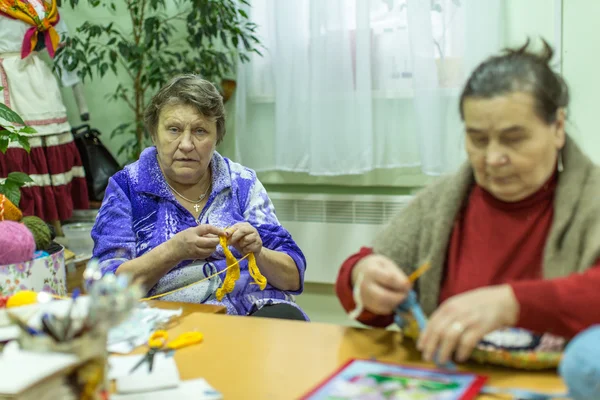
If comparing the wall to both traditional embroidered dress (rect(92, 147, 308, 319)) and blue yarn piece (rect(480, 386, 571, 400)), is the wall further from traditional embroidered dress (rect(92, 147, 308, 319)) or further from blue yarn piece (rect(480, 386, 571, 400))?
blue yarn piece (rect(480, 386, 571, 400))

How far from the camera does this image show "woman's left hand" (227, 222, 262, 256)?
1785mm

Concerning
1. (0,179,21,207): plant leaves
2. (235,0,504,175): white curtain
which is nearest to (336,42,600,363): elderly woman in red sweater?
(0,179,21,207): plant leaves

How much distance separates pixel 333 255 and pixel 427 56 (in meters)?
1.05

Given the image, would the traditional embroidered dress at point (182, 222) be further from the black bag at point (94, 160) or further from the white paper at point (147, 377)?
the black bag at point (94, 160)

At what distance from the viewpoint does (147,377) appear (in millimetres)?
Answer: 1064

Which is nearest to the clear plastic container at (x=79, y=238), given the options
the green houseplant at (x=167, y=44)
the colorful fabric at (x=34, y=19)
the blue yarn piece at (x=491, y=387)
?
the green houseplant at (x=167, y=44)

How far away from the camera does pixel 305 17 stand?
3141 millimetres

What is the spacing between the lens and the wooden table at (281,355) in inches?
40.6

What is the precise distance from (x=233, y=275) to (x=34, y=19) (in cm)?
209

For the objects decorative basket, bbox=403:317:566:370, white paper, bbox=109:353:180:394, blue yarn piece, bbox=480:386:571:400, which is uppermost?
decorative basket, bbox=403:317:566:370

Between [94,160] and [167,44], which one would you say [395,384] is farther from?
[94,160]

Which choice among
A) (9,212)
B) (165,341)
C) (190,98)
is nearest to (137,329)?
(165,341)

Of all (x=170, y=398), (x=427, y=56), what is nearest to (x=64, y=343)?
(x=170, y=398)

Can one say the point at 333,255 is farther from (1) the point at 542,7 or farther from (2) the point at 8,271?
(2) the point at 8,271
